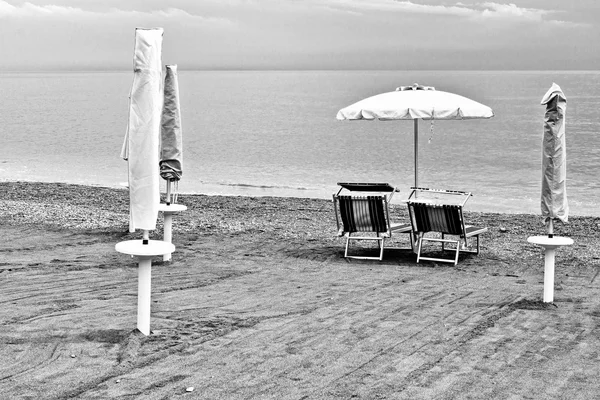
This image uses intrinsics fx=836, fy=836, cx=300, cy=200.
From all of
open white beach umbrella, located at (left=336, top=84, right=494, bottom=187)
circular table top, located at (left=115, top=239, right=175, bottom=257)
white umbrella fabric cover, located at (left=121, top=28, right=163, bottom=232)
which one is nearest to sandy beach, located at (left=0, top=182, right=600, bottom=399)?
circular table top, located at (left=115, top=239, right=175, bottom=257)

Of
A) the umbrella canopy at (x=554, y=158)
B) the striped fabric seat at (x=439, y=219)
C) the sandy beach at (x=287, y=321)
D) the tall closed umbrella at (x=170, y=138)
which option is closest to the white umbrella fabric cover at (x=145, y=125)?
the sandy beach at (x=287, y=321)

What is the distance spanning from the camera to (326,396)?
18.1 feet

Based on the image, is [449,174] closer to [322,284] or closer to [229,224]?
[229,224]

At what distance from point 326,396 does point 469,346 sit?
163 cm

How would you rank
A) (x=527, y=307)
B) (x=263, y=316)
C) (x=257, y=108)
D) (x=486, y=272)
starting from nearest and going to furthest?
1. (x=263, y=316)
2. (x=527, y=307)
3. (x=486, y=272)
4. (x=257, y=108)

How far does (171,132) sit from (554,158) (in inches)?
173

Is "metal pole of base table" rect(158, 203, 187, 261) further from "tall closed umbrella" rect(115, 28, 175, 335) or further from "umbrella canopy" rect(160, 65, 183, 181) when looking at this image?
"tall closed umbrella" rect(115, 28, 175, 335)

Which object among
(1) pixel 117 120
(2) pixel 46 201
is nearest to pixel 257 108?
(1) pixel 117 120

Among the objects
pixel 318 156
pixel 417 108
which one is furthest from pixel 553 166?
pixel 318 156

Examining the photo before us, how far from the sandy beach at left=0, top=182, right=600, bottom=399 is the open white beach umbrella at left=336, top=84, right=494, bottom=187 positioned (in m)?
1.82

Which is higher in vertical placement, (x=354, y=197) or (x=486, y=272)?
(x=354, y=197)

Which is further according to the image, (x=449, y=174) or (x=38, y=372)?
(x=449, y=174)

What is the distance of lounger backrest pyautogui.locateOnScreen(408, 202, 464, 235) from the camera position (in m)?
10.1

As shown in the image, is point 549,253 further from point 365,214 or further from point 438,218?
point 365,214
